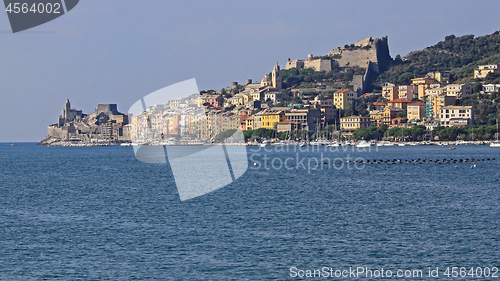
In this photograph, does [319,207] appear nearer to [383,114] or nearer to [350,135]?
[350,135]

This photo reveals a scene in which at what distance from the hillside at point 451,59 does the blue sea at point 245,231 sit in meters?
97.6

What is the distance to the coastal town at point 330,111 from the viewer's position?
8869 cm

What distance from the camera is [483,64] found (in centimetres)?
11550

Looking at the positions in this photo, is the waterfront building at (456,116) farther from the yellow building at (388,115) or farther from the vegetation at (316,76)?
the vegetation at (316,76)

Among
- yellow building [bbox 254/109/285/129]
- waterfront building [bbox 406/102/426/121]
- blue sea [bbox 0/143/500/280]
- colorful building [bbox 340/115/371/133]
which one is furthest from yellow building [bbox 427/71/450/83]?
blue sea [bbox 0/143/500/280]

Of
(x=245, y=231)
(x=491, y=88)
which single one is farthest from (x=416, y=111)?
(x=245, y=231)

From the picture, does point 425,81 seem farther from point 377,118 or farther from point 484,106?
point 484,106

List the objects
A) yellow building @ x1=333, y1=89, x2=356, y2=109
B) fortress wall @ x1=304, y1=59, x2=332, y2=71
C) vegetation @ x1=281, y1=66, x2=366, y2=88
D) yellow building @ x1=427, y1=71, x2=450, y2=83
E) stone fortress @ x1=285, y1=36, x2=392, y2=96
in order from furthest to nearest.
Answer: fortress wall @ x1=304, y1=59, x2=332, y2=71, stone fortress @ x1=285, y1=36, x2=392, y2=96, vegetation @ x1=281, y1=66, x2=366, y2=88, yellow building @ x1=427, y1=71, x2=450, y2=83, yellow building @ x1=333, y1=89, x2=356, y2=109

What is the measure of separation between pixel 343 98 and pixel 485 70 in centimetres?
2593

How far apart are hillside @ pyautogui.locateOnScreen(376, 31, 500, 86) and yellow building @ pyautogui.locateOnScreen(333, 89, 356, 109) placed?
15.5 meters

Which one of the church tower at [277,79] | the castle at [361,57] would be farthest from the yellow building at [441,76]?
the church tower at [277,79]

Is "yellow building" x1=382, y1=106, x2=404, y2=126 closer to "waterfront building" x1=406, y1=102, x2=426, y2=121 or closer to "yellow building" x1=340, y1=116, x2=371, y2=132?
"waterfront building" x1=406, y1=102, x2=426, y2=121

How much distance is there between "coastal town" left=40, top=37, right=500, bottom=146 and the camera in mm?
88688

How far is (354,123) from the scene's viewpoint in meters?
96.9
